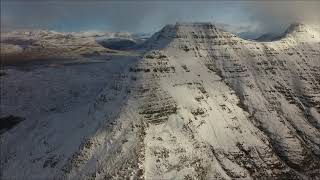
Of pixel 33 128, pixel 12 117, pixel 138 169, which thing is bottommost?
pixel 12 117

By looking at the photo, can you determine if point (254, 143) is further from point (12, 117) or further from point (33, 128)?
point (12, 117)

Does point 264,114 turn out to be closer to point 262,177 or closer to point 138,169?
point 262,177

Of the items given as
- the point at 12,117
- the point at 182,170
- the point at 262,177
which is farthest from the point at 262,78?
the point at 12,117

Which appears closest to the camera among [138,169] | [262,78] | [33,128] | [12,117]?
[138,169]

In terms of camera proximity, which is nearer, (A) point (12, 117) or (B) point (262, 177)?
(B) point (262, 177)

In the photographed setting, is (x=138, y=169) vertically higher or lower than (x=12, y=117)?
higher

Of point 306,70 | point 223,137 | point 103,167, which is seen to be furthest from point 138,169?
point 306,70

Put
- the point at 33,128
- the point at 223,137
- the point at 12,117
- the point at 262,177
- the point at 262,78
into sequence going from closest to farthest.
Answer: the point at 262,177, the point at 223,137, the point at 33,128, the point at 262,78, the point at 12,117
